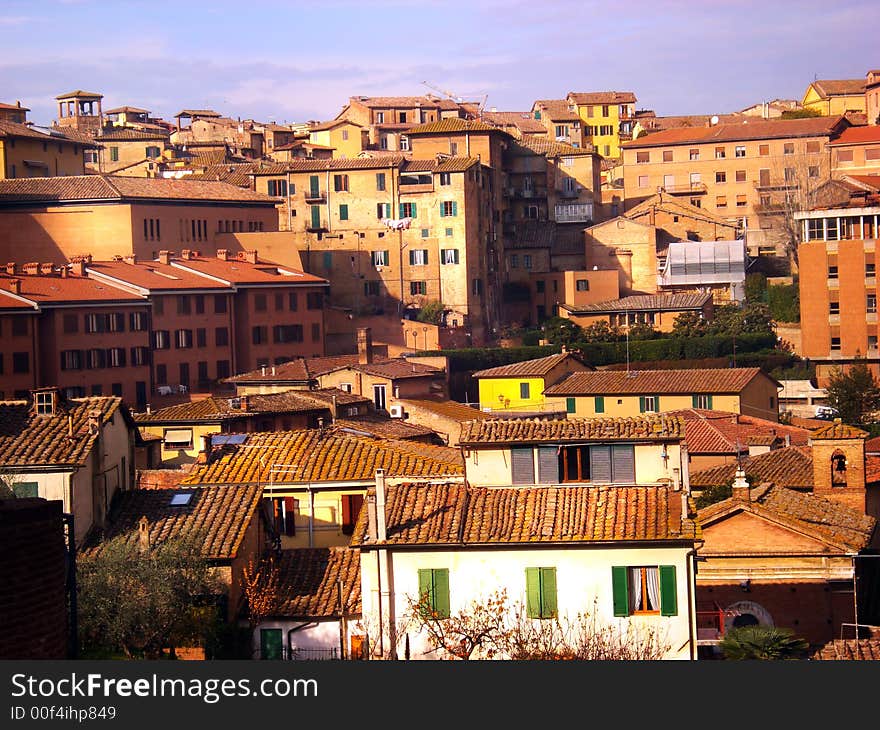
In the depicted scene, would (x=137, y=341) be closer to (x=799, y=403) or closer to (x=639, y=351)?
(x=639, y=351)

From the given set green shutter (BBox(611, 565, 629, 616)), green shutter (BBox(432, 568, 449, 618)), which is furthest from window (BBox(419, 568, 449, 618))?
green shutter (BBox(611, 565, 629, 616))

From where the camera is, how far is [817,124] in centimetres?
7644

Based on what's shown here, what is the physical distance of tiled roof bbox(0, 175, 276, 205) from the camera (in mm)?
58469

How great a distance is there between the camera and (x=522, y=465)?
18.8 m

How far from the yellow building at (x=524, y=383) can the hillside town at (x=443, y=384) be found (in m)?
0.14

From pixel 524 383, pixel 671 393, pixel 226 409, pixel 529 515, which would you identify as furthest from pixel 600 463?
pixel 524 383

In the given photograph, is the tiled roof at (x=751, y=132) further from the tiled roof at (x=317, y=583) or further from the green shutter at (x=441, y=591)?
the green shutter at (x=441, y=591)

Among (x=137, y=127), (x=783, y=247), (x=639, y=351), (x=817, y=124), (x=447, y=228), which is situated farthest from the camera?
(x=137, y=127)

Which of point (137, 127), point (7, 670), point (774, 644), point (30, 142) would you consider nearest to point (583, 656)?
point (774, 644)

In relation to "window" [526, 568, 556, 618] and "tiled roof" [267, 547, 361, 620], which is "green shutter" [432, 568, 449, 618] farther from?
"tiled roof" [267, 547, 361, 620]

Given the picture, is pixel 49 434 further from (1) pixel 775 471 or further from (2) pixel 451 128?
(2) pixel 451 128

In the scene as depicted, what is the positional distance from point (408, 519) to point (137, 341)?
35.4 meters

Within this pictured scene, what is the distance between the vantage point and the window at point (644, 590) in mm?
16062

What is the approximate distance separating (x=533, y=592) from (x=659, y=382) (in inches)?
1122
